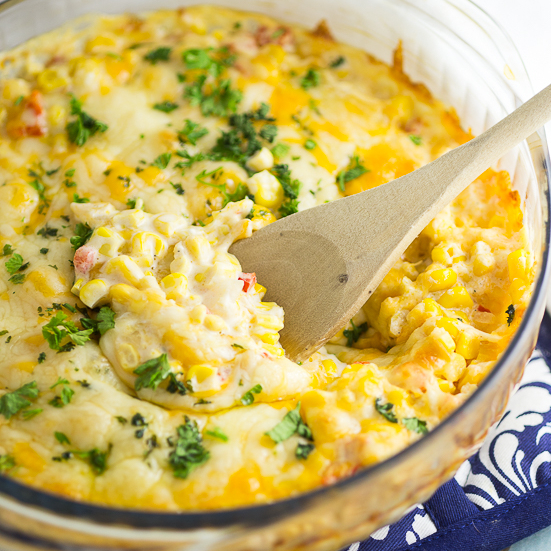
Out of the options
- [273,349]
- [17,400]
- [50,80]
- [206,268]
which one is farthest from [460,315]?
[50,80]

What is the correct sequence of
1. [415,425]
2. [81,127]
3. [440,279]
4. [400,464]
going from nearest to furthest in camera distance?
[400,464], [415,425], [440,279], [81,127]

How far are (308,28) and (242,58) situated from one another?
1.72 ft

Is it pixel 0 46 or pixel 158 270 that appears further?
pixel 0 46

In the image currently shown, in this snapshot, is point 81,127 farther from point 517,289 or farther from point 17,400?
point 517,289

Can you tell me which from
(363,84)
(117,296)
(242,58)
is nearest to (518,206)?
(363,84)

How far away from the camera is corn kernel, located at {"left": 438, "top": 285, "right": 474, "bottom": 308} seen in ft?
6.59

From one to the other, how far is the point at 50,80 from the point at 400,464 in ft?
6.87

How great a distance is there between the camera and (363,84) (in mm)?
2684

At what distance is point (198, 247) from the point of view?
6.34ft

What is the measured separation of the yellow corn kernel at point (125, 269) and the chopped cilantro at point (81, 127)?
0.72 meters

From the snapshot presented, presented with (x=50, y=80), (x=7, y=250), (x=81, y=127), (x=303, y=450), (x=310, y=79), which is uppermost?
(x=50, y=80)

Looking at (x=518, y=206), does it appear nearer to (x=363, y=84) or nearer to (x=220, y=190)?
(x=363, y=84)

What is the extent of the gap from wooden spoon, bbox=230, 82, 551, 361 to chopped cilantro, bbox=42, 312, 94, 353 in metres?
0.62

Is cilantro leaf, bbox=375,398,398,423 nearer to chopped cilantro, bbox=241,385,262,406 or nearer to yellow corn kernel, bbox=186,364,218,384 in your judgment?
chopped cilantro, bbox=241,385,262,406
